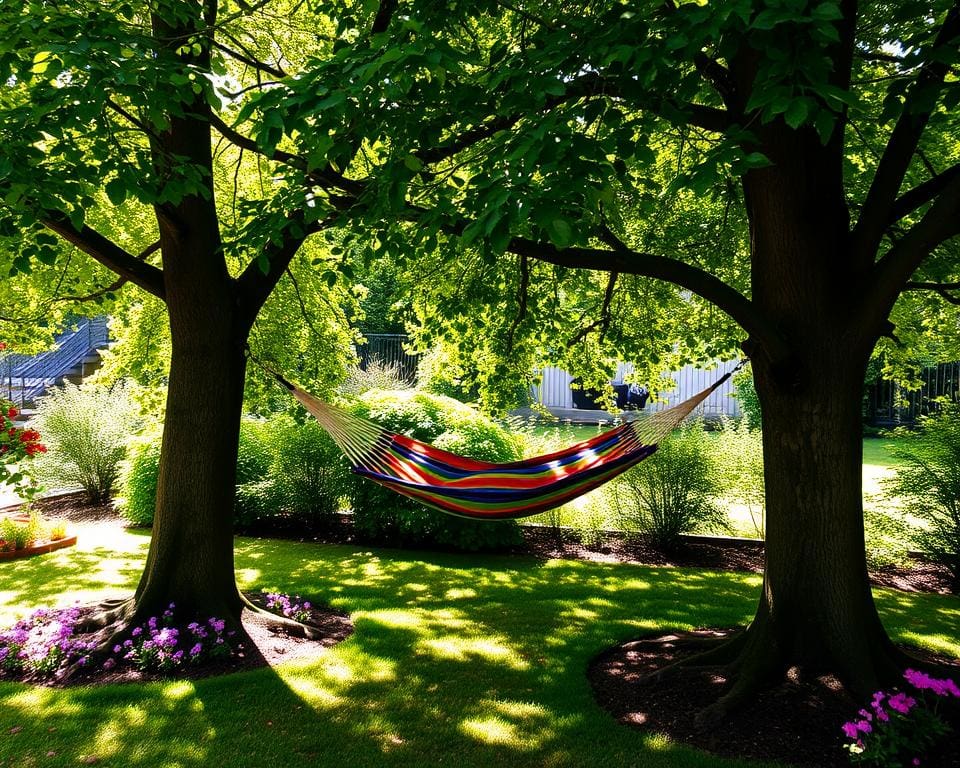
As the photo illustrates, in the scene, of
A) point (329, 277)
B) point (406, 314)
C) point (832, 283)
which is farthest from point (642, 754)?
point (406, 314)

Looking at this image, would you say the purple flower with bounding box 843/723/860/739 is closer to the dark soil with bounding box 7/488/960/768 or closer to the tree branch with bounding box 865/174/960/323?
the dark soil with bounding box 7/488/960/768

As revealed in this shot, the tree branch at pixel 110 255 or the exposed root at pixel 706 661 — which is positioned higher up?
the tree branch at pixel 110 255

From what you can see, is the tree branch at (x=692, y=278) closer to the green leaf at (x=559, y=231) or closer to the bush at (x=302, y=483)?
the green leaf at (x=559, y=231)

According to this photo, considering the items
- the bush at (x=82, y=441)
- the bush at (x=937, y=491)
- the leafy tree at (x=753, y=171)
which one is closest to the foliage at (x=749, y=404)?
the bush at (x=937, y=491)

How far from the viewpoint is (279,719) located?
3.46m

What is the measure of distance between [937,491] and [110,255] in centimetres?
661

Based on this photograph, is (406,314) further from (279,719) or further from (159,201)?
(279,719)

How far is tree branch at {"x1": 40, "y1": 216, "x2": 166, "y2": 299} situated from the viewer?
416cm

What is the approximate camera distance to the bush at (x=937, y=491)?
604 cm

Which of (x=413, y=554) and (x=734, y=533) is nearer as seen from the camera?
(x=413, y=554)

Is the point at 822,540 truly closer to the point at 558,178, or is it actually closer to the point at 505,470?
the point at 505,470

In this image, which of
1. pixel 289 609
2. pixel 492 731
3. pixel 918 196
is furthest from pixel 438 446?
pixel 918 196

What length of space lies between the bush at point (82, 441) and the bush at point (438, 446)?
376cm

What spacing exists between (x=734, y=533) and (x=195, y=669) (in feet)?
19.3
